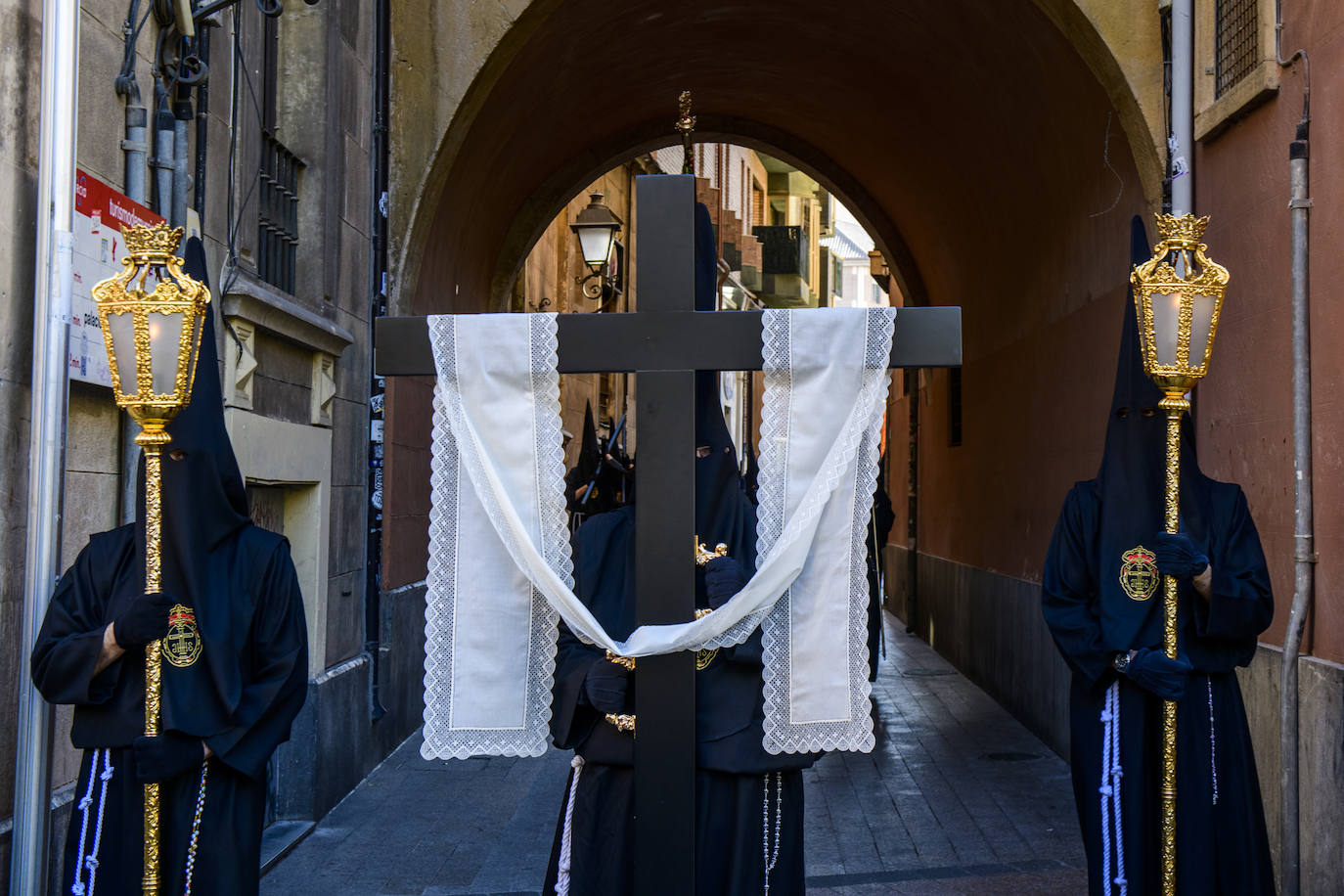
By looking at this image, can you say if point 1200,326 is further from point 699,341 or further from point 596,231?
point 596,231

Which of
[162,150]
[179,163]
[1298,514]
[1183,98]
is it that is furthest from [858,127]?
[162,150]

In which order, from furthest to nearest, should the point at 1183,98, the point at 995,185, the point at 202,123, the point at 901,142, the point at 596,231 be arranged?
the point at 596,231 < the point at 901,142 < the point at 995,185 < the point at 1183,98 < the point at 202,123

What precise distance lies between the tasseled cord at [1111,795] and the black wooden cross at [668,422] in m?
1.87

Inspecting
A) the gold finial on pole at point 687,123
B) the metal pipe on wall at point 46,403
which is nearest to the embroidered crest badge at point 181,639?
the metal pipe on wall at point 46,403

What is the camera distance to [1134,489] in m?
4.63

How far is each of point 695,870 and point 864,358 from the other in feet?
4.48

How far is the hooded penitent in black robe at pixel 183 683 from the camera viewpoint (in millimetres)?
3914

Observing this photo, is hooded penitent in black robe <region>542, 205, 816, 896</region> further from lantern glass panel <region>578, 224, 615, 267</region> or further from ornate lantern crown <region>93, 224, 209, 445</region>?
lantern glass panel <region>578, 224, 615, 267</region>

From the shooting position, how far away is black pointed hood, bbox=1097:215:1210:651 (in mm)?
4574

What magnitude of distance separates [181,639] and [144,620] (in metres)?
0.25

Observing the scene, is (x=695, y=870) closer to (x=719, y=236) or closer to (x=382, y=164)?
(x=382, y=164)

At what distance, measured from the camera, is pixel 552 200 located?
497 inches

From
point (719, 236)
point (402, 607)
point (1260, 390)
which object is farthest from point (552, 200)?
point (719, 236)

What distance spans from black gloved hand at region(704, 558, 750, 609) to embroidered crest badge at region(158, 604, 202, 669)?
1504 mm
